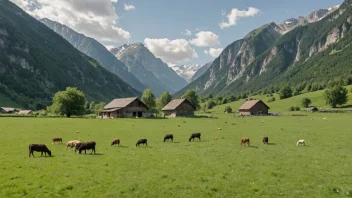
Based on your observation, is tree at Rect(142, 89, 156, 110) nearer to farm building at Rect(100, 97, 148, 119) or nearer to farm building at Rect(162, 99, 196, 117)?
farm building at Rect(162, 99, 196, 117)

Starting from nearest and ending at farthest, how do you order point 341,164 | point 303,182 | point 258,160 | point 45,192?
point 45,192
point 303,182
point 341,164
point 258,160

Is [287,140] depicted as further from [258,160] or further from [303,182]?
[303,182]

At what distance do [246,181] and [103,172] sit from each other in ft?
35.4

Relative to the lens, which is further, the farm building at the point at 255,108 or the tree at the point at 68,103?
the farm building at the point at 255,108

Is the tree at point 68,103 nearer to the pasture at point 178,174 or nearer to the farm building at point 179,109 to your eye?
the farm building at point 179,109

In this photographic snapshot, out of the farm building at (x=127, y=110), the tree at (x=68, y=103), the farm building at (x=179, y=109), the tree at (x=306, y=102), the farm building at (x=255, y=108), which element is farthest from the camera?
the tree at (x=306, y=102)

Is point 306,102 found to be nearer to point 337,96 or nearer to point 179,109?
point 337,96

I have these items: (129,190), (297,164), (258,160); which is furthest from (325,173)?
(129,190)

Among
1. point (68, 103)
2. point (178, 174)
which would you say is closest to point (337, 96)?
point (68, 103)

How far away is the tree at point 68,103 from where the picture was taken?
10447 centimetres

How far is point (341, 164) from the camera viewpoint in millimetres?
24516

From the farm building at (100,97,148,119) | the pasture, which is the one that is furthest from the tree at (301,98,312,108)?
the pasture

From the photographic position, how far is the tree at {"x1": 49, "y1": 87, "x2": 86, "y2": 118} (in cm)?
10447

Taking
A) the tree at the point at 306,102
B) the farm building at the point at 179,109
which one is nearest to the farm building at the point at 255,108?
the farm building at the point at 179,109
